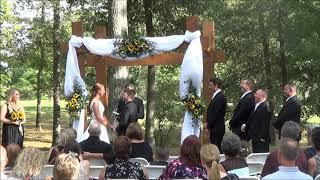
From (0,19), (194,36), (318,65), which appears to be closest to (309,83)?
(318,65)

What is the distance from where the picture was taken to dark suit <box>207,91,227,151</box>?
934 centimetres

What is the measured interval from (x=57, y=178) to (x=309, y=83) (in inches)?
566

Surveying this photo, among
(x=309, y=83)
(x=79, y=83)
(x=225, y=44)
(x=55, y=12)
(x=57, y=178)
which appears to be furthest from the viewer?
(x=225, y=44)

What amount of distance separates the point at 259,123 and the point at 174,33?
9694mm

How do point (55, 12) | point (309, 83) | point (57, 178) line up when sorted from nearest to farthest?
1. point (57, 178)
2. point (309, 83)
3. point (55, 12)

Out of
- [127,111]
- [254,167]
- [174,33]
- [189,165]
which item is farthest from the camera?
[174,33]

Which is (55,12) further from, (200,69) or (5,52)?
(200,69)

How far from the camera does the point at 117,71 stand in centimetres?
1248

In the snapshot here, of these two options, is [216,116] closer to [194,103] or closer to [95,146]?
[194,103]

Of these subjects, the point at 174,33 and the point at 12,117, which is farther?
the point at 174,33

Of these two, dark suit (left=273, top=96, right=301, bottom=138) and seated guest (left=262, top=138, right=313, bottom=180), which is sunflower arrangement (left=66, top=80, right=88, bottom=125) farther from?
seated guest (left=262, top=138, right=313, bottom=180)

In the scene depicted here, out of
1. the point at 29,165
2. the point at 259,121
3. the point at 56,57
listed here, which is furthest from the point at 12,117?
the point at 56,57

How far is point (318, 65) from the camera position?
1485 cm

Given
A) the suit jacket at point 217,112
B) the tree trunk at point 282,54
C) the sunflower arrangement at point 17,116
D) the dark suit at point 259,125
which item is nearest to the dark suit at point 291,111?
the dark suit at point 259,125
